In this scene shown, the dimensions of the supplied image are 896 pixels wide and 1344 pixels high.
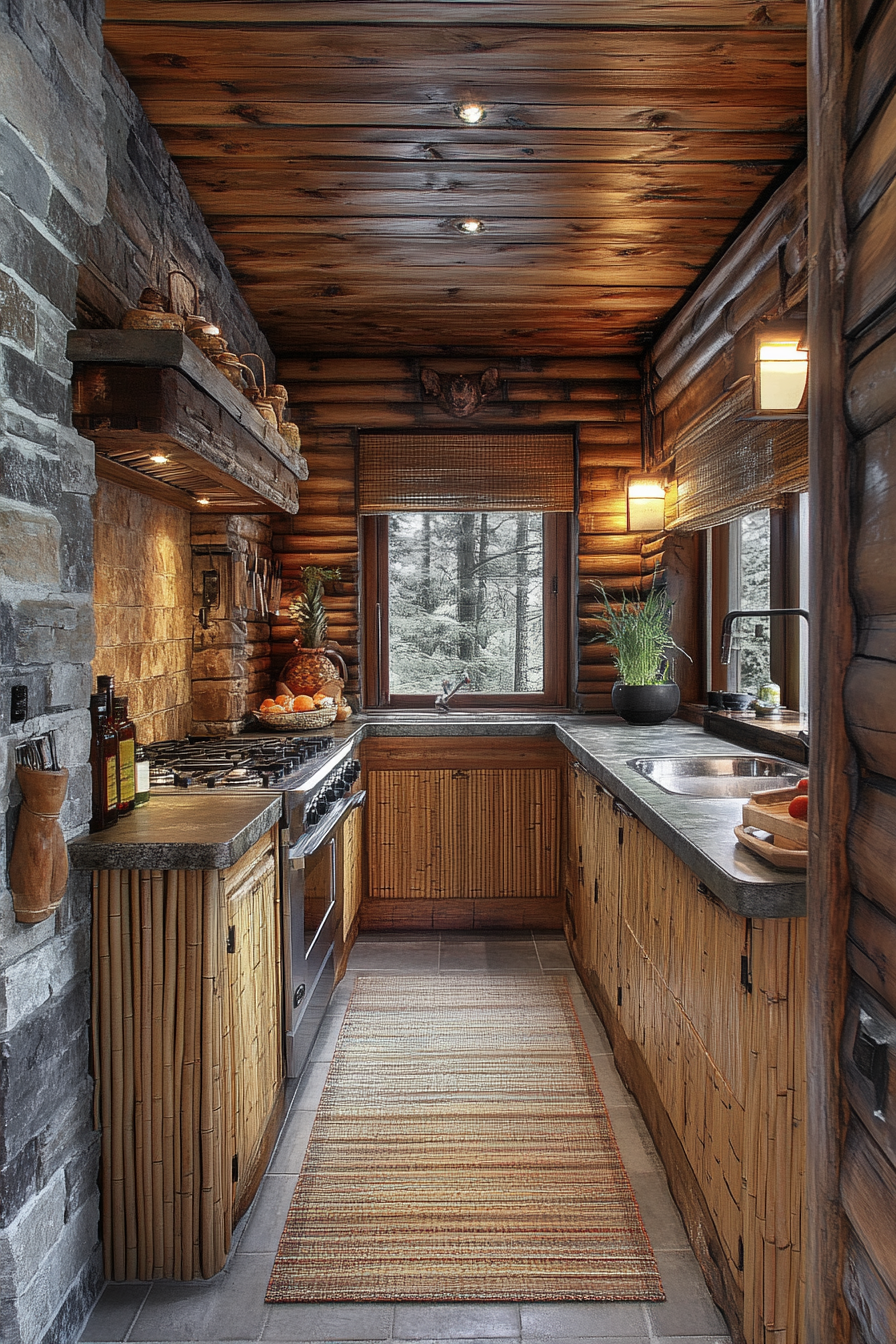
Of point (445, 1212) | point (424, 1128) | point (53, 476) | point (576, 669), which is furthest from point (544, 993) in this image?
point (53, 476)

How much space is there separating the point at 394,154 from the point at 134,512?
1372mm

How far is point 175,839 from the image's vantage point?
6.13 feet

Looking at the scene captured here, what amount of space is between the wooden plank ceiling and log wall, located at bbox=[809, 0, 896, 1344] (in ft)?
4.07

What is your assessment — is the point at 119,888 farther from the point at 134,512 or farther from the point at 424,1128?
the point at 134,512

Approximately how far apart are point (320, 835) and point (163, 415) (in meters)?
1.41

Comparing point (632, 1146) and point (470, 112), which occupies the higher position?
point (470, 112)

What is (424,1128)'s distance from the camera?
8.22ft

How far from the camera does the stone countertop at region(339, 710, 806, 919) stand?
5.02 ft

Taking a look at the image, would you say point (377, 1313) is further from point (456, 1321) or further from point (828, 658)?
point (828, 658)

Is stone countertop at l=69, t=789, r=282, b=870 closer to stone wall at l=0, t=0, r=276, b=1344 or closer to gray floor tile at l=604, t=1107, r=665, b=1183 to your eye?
stone wall at l=0, t=0, r=276, b=1344

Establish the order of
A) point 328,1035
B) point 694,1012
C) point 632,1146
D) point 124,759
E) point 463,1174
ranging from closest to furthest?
1. point 694,1012
2. point 124,759
3. point 463,1174
4. point 632,1146
5. point 328,1035

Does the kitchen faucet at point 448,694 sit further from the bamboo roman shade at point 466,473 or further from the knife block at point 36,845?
the knife block at point 36,845

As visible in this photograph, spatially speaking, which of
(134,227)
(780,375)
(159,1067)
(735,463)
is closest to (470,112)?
(134,227)

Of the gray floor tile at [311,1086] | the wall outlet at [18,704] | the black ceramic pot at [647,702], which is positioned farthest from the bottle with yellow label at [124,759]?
the black ceramic pot at [647,702]
